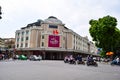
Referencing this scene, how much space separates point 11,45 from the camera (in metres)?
96.6

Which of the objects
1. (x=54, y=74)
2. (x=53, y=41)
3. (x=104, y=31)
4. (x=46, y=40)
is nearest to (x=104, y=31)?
(x=104, y=31)

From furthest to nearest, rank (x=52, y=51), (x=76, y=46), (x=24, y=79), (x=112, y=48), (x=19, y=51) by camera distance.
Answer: (x=76, y=46)
(x=19, y=51)
(x=52, y=51)
(x=112, y=48)
(x=24, y=79)

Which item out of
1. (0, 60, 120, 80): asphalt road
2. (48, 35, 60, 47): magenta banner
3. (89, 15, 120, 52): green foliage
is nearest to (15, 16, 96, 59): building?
(48, 35, 60, 47): magenta banner

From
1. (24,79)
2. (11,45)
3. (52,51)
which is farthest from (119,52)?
(11,45)

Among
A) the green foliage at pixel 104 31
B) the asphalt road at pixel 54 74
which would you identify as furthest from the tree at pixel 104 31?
the asphalt road at pixel 54 74

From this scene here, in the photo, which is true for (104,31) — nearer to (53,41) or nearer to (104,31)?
(104,31)

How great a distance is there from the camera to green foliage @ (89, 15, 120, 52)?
44594mm

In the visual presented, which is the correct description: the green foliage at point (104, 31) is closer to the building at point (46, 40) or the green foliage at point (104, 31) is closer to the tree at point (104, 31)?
the tree at point (104, 31)

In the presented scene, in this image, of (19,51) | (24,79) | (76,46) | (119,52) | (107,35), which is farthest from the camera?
(76,46)

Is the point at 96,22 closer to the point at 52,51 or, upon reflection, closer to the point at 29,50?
the point at 52,51

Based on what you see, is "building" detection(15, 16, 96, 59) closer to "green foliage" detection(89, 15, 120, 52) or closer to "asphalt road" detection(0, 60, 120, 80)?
"green foliage" detection(89, 15, 120, 52)

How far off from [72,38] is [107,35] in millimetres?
34843

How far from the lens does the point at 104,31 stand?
4450 centimetres

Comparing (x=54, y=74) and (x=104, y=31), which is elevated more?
(x=104, y=31)
